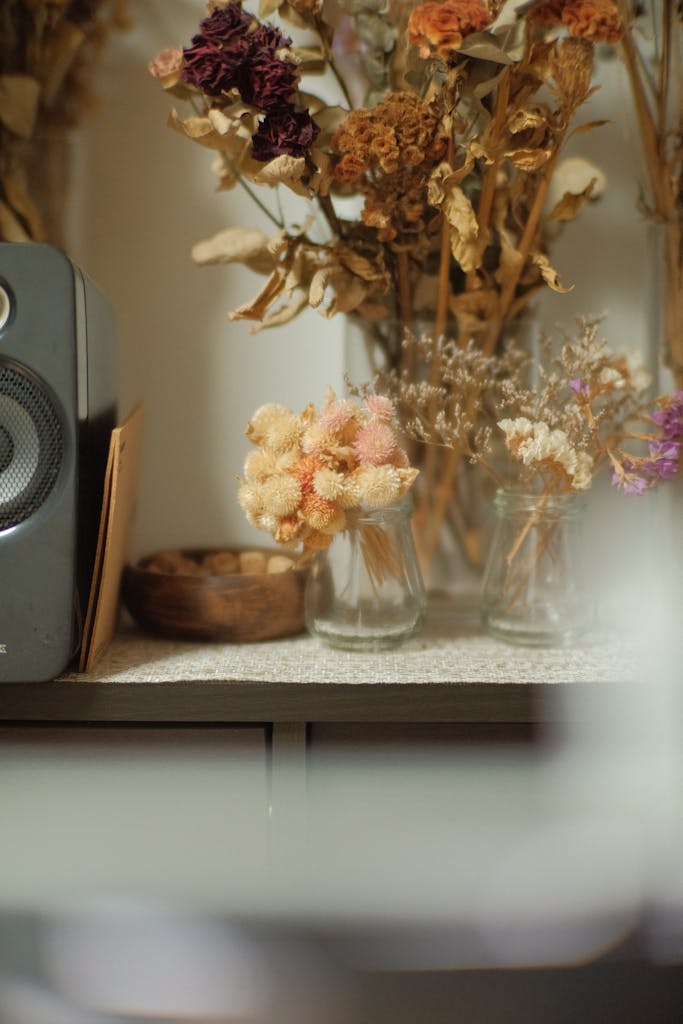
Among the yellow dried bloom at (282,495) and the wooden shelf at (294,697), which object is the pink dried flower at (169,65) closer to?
the yellow dried bloom at (282,495)

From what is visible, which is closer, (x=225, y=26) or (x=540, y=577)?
(x=225, y=26)

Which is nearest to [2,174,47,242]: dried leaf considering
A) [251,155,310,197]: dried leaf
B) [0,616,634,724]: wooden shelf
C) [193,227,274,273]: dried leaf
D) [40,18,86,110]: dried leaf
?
[40,18,86,110]: dried leaf

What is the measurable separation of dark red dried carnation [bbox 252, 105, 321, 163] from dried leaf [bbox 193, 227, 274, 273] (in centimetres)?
12

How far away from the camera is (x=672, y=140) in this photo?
3.21 feet

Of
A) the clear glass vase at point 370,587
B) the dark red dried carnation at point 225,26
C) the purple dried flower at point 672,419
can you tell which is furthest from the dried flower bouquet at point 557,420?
the dark red dried carnation at point 225,26

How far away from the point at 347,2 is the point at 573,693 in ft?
2.30

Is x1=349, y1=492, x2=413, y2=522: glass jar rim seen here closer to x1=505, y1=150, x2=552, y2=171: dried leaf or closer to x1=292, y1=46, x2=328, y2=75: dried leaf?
x1=505, y1=150, x2=552, y2=171: dried leaf

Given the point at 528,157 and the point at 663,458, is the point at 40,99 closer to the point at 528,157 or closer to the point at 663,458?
the point at 528,157

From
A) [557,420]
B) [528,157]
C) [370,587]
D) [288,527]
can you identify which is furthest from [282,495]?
[528,157]

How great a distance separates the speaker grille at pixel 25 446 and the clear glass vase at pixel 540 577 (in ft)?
1.44

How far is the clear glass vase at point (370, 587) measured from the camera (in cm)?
85

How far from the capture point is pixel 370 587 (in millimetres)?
860

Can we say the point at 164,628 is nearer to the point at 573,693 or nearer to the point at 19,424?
the point at 19,424

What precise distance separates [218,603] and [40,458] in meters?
0.23
